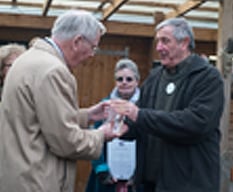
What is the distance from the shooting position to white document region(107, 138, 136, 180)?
4469mm

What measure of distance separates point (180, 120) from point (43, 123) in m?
0.75

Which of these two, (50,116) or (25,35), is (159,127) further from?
(25,35)

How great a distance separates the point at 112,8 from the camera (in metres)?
6.41

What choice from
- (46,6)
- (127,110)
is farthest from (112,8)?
(127,110)

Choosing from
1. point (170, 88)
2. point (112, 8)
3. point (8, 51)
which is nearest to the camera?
point (170, 88)

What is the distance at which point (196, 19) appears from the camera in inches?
286

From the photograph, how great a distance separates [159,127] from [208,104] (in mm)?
282

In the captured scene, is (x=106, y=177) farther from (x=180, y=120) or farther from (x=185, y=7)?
(x=185, y=7)

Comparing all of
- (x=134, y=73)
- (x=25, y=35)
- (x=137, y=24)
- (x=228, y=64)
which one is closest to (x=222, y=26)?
(x=228, y=64)

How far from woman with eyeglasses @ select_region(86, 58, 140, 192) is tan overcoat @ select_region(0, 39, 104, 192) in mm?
1609

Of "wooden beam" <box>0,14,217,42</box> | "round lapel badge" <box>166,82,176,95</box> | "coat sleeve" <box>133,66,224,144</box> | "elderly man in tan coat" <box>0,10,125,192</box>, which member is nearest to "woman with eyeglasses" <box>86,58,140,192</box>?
"round lapel badge" <box>166,82,176,95</box>

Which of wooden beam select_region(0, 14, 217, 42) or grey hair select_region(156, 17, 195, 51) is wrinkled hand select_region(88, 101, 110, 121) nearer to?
grey hair select_region(156, 17, 195, 51)

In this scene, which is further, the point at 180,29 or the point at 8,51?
the point at 8,51

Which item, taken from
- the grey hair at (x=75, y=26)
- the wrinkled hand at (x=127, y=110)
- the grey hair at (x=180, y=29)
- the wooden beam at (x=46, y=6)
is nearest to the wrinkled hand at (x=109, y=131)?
the wrinkled hand at (x=127, y=110)
